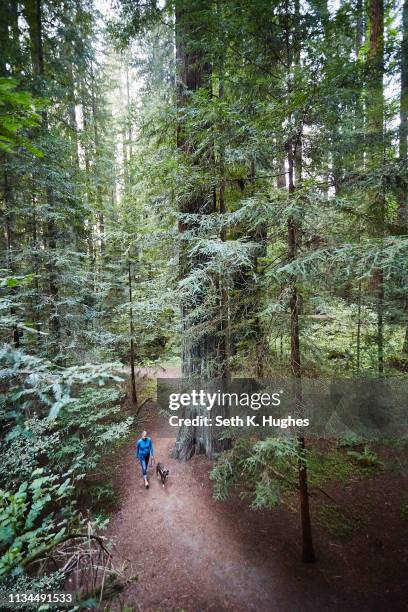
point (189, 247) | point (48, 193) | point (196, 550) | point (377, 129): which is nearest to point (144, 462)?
point (196, 550)

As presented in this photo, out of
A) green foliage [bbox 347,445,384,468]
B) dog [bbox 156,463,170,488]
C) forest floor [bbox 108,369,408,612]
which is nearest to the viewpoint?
forest floor [bbox 108,369,408,612]

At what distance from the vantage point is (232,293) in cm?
551

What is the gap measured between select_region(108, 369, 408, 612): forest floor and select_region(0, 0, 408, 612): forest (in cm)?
3

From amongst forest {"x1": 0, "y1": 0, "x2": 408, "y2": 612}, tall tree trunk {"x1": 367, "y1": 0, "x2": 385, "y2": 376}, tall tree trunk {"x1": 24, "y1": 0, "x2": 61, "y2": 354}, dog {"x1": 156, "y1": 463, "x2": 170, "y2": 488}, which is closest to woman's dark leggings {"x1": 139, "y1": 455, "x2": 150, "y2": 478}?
dog {"x1": 156, "y1": 463, "x2": 170, "y2": 488}

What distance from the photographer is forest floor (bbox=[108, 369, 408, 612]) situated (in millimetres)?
5098

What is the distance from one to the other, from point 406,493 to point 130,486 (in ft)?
23.6

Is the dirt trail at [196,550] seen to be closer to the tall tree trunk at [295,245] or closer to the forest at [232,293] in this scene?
the forest at [232,293]

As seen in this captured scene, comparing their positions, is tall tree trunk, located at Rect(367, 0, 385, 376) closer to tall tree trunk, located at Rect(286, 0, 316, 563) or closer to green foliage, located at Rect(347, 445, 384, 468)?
tall tree trunk, located at Rect(286, 0, 316, 563)

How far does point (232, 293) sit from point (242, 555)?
534 centimetres

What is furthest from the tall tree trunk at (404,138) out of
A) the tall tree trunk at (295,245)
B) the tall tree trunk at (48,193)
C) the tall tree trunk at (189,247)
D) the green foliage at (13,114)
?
the tall tree trunk at (48,193)

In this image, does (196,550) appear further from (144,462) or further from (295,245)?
(295,245)

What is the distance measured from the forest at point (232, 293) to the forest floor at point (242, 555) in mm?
34

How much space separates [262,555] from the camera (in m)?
5.81

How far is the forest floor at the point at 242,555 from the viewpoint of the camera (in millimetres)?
5098
